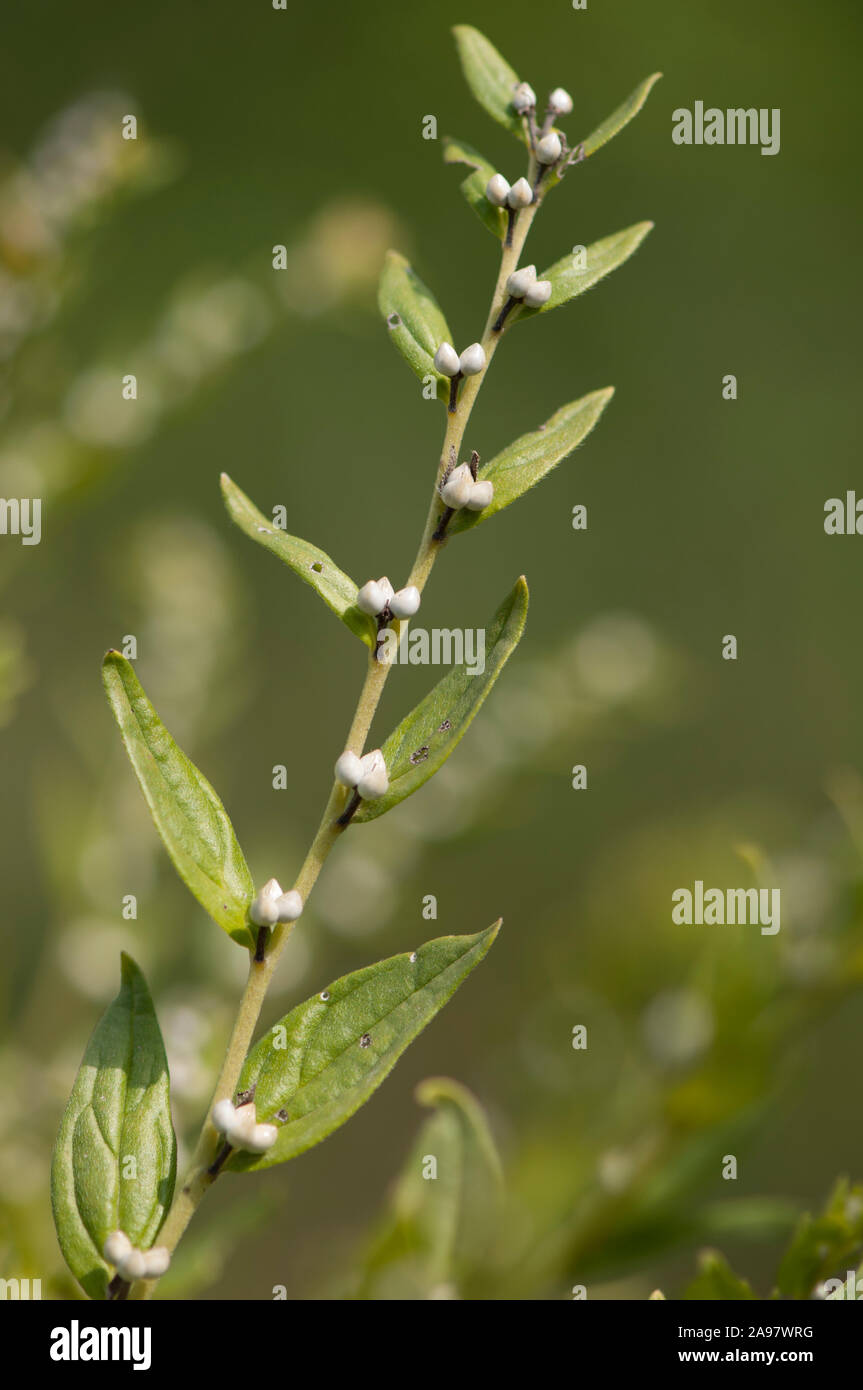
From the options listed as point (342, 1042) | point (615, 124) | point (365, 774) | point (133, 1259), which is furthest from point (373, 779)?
point (615, 124)

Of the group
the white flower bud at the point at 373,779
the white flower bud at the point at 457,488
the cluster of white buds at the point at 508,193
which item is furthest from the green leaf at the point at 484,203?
the white flower bud at the point at 373,779

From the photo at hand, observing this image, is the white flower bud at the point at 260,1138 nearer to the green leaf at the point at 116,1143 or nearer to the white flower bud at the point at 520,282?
the green leaf at the point at 116,1143

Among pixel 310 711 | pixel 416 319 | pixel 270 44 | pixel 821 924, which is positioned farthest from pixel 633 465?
pixel 416 319

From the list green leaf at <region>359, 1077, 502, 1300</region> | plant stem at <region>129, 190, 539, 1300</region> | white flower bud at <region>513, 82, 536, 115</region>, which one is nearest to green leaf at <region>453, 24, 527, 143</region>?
white flower bud at <region>513, 82, 536, 115</region>

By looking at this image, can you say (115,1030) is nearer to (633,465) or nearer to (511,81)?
(511,81)

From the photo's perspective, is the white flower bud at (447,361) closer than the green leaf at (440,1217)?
Yes

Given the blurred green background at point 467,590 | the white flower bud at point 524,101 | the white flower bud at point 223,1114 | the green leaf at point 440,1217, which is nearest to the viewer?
the white flower bud at point 223,1114

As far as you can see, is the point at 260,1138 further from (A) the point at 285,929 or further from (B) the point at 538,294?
(B) the point at 538,294
